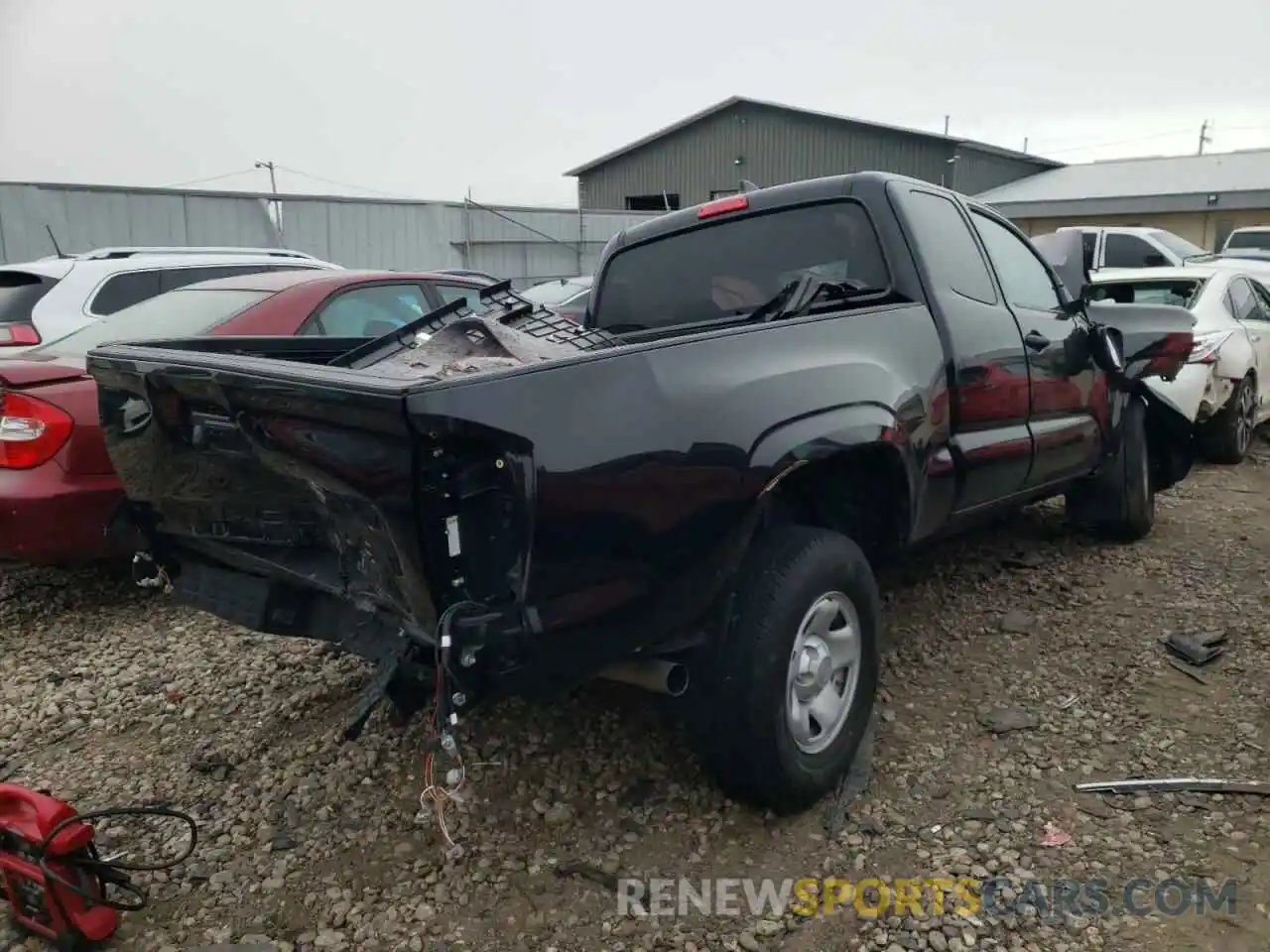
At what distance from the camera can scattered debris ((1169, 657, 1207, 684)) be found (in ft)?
12.0

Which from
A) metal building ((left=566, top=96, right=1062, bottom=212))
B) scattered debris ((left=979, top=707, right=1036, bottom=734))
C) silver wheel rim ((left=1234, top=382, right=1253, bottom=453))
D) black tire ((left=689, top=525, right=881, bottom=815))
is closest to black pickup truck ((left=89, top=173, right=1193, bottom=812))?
black tire ((left=689, top=525, right=881, bottom=815))

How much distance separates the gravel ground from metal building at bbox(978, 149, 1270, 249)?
2146 cm

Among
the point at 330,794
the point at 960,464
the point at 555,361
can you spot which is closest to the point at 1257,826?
the point at 960,464

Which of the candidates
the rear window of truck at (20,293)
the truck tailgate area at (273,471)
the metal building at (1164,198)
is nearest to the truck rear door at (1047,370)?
the truck tailgate area at (273,471)

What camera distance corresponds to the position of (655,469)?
2.31 m

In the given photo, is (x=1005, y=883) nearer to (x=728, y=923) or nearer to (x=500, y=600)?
(x=728, y=923)

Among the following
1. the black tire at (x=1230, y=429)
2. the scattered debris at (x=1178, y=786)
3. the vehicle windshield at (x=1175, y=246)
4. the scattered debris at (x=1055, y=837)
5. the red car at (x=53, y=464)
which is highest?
the vehicle windshield at (x=1175, y=246)

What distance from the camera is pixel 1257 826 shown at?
272cm

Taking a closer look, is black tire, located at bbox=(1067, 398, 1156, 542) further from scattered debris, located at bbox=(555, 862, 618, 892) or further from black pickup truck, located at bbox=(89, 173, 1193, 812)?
scattered debris, located at bbox=(555, 862, 618, 892)

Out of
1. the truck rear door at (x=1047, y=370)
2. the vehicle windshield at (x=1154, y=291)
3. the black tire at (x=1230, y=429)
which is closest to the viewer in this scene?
the truck rear door at (x=1047, y=370)

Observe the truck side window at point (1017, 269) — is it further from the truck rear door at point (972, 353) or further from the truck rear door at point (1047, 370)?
the truck rear door at point (972, 353)

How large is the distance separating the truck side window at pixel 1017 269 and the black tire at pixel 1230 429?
3773 mm

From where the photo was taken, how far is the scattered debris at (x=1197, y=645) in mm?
3820

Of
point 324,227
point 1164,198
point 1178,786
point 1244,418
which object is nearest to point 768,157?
point 1164,198
